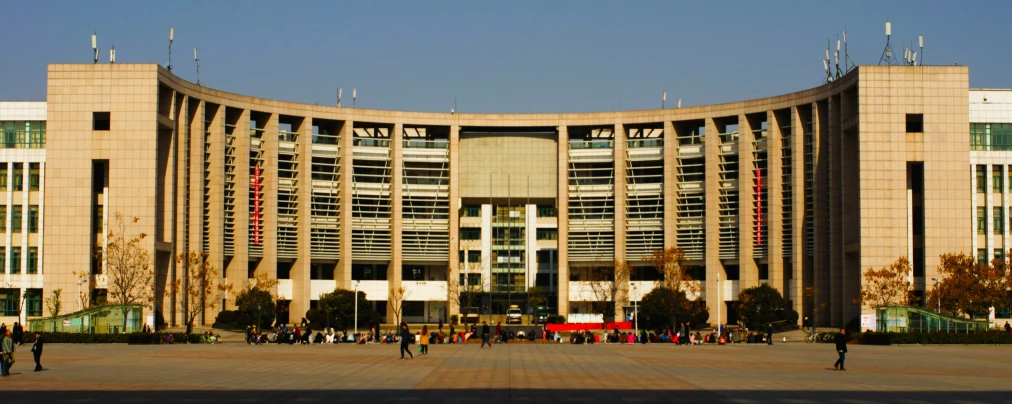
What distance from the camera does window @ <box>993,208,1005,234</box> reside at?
323ft

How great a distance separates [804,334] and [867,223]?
10.0m

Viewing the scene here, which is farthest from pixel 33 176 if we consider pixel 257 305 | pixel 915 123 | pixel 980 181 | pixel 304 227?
pixel 980 181

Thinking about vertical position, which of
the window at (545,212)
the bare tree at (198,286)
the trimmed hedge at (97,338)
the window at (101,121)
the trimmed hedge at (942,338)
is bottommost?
the trimmed hedge at (97,338)

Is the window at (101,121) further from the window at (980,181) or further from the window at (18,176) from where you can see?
the window at (980,181)

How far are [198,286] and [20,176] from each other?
55.9 ft

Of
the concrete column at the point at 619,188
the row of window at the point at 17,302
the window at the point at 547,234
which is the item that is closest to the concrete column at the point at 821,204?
the concrete column at the point at 619,188

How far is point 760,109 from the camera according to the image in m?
111

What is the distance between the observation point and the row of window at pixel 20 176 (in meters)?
98.9

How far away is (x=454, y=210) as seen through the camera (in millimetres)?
121500

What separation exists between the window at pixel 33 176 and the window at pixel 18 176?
2.17 feet

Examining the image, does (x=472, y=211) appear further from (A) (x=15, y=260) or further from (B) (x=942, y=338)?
(B) (x=942, y=338)

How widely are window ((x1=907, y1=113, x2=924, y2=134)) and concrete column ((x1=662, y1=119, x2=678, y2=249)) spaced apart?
24967 millimetres
